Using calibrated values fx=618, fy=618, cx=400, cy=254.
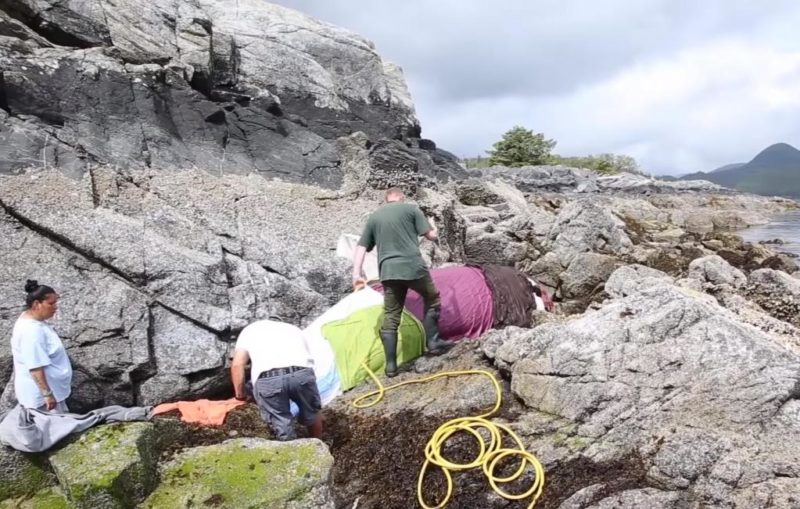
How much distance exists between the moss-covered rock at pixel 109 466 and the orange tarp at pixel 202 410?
1020 millimetres

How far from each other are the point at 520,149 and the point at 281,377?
55.8 m

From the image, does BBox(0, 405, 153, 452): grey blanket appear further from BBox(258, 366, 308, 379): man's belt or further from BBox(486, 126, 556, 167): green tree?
BBox(486, 126, 556, 167): green tree

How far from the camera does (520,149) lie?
5884 centimetres

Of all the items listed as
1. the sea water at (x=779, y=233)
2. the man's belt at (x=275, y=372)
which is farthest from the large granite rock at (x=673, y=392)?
the sea water at (x=779, y=233)

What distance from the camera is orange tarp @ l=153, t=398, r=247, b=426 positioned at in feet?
20.8

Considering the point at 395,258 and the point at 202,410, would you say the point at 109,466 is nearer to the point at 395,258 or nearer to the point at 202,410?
the point at 202,410

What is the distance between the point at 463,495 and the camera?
511 centimetres

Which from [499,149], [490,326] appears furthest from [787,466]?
[499,149]

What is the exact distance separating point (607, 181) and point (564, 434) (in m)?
47.1

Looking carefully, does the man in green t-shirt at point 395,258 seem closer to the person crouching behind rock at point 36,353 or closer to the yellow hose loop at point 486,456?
the yellow hose loop at point 486,456

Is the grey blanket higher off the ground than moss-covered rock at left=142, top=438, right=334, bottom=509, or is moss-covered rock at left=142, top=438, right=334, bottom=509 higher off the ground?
the grey blanket

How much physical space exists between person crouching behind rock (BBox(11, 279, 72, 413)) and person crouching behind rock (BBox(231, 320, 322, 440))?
175cm

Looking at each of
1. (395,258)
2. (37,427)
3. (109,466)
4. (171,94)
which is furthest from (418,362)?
(171,94)

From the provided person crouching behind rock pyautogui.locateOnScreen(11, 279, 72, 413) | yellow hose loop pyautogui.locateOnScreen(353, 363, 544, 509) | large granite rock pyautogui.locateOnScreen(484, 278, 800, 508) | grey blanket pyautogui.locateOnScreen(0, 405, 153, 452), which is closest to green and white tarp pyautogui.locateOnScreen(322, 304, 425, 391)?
large granite rock pyautogui.locateOnScreen(484, 278, 800, 508)
